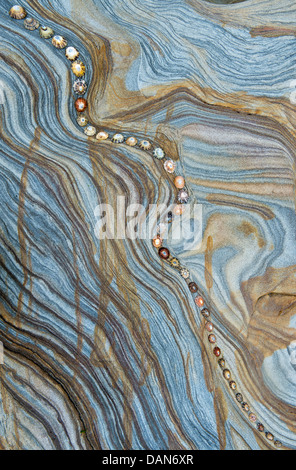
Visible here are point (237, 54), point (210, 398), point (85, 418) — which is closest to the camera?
point (85, 418)

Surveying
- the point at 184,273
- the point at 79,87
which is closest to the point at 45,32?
the point at 79,87

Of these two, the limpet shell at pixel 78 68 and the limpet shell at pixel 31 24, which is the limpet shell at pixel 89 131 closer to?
the limpet shell at pixel 78 68

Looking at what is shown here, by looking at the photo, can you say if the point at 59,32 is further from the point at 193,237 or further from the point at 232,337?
the point at 232,337

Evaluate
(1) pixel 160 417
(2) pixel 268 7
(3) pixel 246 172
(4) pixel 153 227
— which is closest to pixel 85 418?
(1) pixel 160 417

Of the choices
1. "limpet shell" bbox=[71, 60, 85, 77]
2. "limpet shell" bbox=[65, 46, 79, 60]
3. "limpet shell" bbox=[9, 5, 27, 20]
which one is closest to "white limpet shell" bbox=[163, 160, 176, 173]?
"limpet shell" bbox=[71, 60, 85, 77]

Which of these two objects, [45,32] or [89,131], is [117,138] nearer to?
[89,131]

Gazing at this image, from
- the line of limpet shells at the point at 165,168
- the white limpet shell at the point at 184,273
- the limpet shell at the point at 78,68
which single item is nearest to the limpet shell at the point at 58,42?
the line of limpet shells at the point at 165,168
